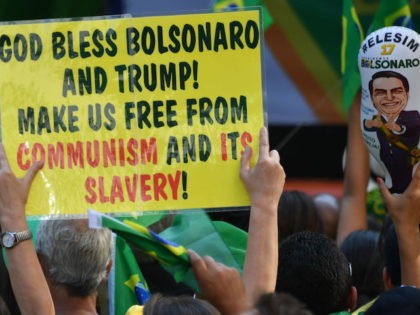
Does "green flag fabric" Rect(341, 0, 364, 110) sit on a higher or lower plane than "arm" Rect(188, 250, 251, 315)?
higher

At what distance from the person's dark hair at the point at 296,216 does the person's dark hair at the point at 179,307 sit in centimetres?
198

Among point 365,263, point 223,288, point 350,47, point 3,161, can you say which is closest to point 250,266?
point 223,288

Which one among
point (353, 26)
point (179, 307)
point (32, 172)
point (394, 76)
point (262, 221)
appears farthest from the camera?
point (353, 26)

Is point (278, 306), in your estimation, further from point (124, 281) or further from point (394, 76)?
point (394, 76)

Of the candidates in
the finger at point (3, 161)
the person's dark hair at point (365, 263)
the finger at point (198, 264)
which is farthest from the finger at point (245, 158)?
the person's dark hair at point (365, 263)

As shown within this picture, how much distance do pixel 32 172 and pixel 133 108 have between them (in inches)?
15.6

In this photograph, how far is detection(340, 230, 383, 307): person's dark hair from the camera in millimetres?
4543

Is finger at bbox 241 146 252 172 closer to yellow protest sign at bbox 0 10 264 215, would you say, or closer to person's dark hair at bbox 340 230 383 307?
yellow protest sign at bbox 0 10 264 215

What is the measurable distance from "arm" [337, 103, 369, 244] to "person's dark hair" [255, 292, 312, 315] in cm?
229

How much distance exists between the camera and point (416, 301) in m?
3.12

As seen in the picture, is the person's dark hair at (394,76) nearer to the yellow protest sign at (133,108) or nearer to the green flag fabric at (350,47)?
the yellow protest sign at (133,108)

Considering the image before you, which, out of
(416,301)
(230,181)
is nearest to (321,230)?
(230,181)

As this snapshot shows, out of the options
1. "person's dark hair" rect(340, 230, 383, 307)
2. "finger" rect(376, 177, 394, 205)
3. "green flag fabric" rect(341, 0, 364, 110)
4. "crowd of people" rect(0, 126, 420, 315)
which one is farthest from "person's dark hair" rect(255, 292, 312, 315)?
"green flag fabric" rect(341, 0, 364, 110)

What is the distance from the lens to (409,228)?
152 inches
